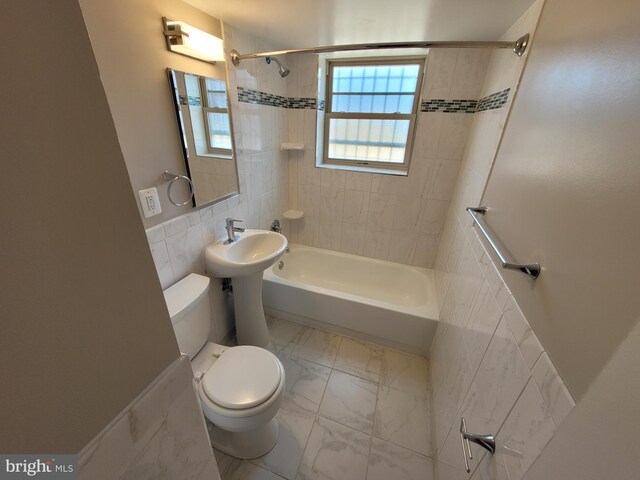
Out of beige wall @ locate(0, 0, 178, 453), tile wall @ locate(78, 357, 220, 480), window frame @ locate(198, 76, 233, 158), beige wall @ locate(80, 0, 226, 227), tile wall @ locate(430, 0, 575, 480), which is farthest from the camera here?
window frame @ locate(198, 76, 233, 158)

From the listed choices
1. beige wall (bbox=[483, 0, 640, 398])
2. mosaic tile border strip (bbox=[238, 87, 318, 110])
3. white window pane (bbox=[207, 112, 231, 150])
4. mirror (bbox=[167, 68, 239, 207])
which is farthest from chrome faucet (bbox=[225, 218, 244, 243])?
beige wall (bbox=[483, 0, 640, 398])

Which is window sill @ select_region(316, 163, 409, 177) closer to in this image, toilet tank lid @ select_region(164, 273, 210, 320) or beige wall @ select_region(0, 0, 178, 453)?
toilet tank lid @ select_region(164, 273, 210, 320)

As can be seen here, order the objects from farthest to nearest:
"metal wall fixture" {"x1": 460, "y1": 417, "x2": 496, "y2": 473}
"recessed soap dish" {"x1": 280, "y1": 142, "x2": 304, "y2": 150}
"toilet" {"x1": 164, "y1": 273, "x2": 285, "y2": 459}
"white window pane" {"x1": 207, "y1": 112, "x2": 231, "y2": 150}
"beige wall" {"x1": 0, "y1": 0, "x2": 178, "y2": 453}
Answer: "recessed soap dish" {"x1": 280, "y1": 142, "x2": 304, "y2": 150} < "white window pane" {"x1": 207, "y1": 112, "x2": 231, "y2": 150} < "toilet" {"x1": 164, "y1": 273, "x2": 285, "y2": 459} < "metal wall fixture" {"x1": 460, "y1": 417, "x2": 496, "y2": 473} < "beige wall" {"x1": 0, "y1": 0, "x2": 178, "y2": 453}

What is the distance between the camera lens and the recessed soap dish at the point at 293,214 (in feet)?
8.18

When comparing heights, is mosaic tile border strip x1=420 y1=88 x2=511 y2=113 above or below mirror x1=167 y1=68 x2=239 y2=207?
above

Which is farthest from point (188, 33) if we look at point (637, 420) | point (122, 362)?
point (637, 420)

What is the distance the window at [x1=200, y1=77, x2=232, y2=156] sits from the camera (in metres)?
1.42

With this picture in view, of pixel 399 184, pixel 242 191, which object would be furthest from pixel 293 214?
pixel 399 184

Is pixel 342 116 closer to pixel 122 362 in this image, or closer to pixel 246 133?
pixel 246 133

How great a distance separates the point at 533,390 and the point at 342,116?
2.31 meters

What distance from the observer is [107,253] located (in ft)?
1.25

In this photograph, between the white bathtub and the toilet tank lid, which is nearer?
the toilet tank lid

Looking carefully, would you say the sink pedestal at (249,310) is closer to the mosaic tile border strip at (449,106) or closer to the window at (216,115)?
the window at (216,115)

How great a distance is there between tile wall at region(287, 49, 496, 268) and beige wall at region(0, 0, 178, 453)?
2095 mm
